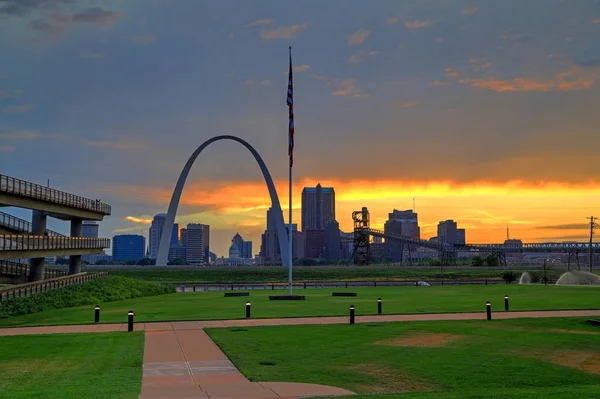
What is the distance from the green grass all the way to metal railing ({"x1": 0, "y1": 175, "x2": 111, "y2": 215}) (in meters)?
25.9

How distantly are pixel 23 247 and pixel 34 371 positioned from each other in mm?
31880

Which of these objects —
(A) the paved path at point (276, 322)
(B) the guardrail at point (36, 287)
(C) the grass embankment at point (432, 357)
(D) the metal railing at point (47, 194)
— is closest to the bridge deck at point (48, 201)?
(D) the metal railing at point (47, 194)

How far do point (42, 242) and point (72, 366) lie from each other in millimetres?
36220

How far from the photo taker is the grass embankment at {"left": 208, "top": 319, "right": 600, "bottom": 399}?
48.8 feet

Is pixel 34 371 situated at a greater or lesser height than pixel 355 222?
lesser

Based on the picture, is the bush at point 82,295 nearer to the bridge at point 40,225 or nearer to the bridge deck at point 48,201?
the bridge at point 40,225

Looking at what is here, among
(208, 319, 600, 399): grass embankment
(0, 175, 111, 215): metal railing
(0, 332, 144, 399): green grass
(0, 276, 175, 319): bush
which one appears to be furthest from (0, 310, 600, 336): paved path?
(0, 175, 111, 215): metal railing

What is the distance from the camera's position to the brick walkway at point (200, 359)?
13.8 meters

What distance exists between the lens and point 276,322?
29.1m

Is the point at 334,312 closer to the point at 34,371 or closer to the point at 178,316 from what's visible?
the point at 178,316

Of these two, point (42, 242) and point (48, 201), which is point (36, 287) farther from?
point (48, 201)

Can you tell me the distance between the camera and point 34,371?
56.5 feet

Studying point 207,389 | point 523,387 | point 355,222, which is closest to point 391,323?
point 523,387

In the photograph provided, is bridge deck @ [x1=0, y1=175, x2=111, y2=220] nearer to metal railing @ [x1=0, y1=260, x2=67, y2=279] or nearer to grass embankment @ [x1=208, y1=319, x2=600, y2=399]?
metal railing @ [x1=0, y1=260, x2=67, y2=279]
